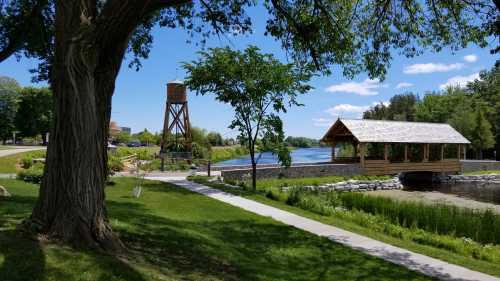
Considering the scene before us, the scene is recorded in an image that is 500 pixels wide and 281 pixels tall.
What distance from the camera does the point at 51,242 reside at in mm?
5414

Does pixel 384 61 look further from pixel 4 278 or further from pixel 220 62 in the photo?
pixel 220 62

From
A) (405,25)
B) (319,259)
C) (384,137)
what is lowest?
(319,259)

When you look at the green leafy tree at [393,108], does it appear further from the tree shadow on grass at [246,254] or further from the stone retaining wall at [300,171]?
the tree shadow on grass at [246,254]

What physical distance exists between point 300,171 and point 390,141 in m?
8.77

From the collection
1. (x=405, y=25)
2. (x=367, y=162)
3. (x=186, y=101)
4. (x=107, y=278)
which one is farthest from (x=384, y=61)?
(x=186, y=101)

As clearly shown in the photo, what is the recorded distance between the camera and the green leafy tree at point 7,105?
54.0 meters

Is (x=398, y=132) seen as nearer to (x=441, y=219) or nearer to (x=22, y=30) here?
(x=441, y=219)

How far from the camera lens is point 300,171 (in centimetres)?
3067

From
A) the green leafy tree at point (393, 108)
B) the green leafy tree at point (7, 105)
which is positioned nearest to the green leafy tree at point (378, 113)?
the green leafy tree at point (393, 108)

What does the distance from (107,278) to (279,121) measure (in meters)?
17.3

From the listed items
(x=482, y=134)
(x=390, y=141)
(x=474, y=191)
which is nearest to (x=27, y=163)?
(x=390, y=141)

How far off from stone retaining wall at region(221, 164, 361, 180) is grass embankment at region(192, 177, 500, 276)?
332 inches

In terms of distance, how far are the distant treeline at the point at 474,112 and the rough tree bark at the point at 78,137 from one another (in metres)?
42.8

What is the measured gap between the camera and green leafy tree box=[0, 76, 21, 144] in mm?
54037
